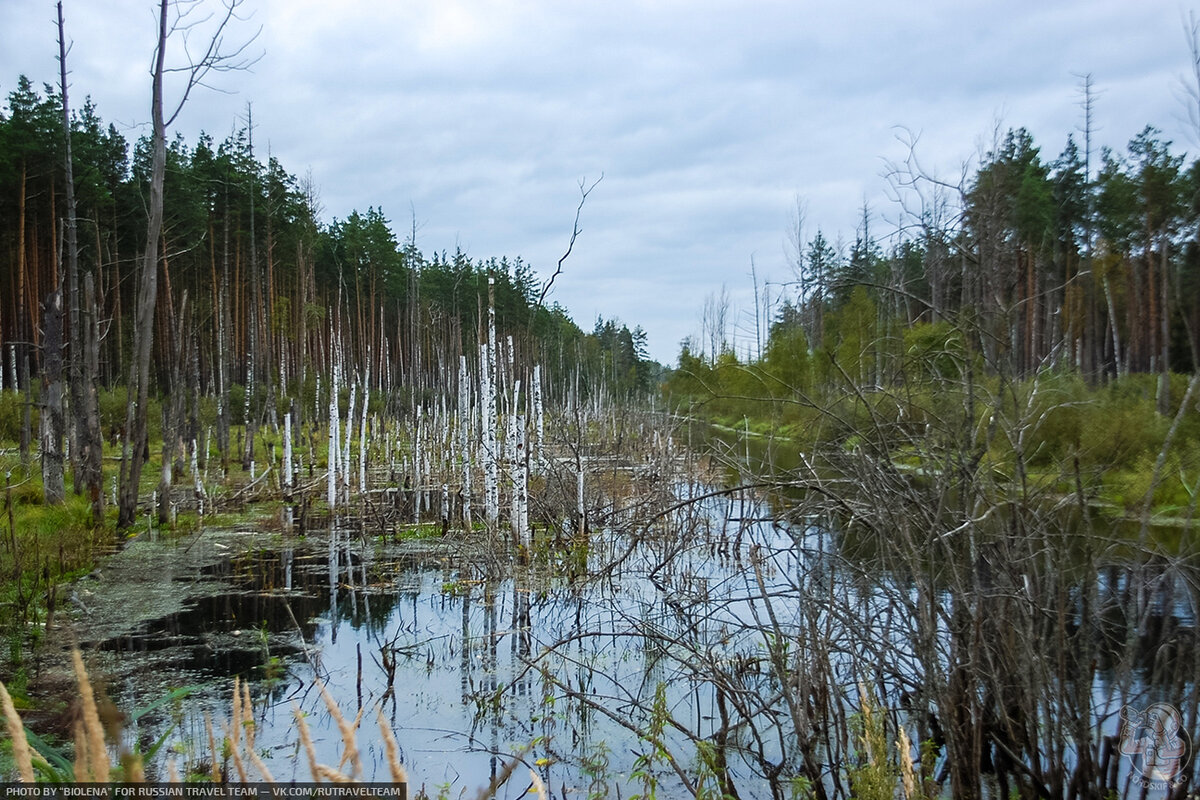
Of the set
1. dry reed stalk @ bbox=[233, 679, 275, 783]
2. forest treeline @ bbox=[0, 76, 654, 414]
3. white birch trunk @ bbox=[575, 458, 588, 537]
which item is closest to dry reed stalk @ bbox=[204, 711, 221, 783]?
dry reed stalk @ bbox=[233, 679, 275, 783]

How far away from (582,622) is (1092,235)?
1108 inches

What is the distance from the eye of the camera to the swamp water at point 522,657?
14.7 ft

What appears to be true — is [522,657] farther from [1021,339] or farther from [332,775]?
[1021,339]

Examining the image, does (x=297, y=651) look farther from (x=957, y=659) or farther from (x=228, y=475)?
(x=228, y=475)

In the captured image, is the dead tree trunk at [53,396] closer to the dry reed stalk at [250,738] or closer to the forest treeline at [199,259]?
the forest treeline at [199,259]

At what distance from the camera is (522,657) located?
717 cm

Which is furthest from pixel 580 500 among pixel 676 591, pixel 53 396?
pixel 53 396

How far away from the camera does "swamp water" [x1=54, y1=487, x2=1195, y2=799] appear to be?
4484 millimetres

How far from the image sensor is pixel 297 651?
24.5ft

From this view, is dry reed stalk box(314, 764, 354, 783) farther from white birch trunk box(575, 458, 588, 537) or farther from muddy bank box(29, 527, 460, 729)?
white birch trunk box(575, 458, 588, 537)

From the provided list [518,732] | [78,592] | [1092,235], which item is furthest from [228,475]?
[1092,235]

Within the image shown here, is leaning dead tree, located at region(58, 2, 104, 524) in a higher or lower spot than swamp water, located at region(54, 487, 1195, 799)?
higher

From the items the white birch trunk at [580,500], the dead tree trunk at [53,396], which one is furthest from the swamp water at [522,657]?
the dead tree trunk at [53,396]

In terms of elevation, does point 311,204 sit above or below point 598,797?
above
